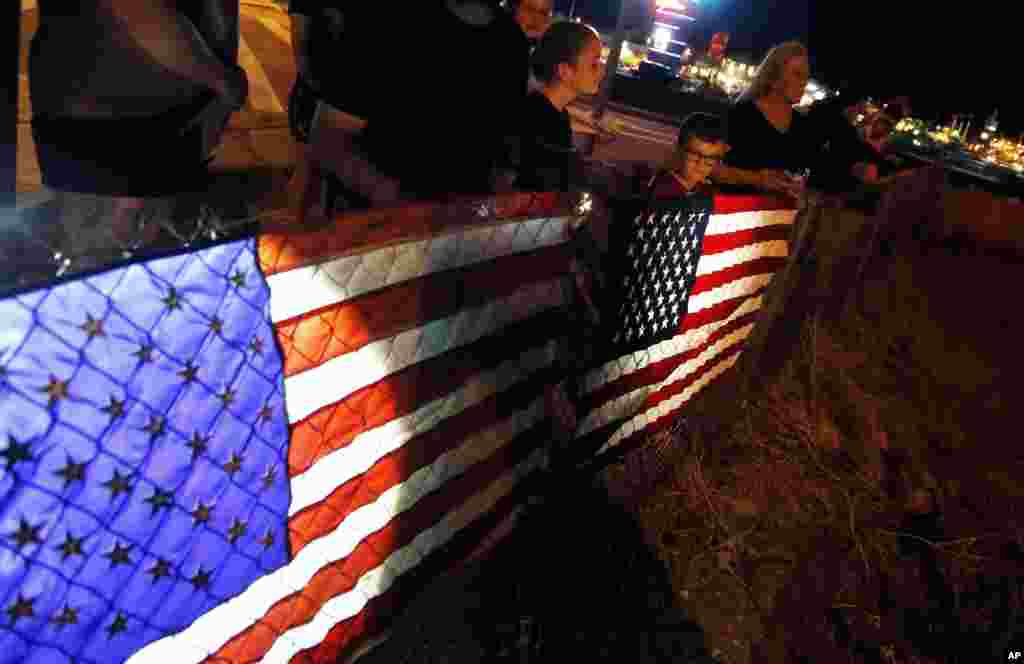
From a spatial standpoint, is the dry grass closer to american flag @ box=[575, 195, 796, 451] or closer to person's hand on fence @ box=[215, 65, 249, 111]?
american flag @ box=[575, 195, 796, 451]

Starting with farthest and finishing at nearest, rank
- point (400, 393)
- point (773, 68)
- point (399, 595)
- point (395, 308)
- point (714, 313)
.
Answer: point (773, 68)
point (714, 313)
point (399, 595)
point (400, 393)
point (395, 308)

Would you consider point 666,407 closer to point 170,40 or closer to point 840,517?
point 840,517

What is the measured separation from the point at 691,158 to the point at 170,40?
2.50 m

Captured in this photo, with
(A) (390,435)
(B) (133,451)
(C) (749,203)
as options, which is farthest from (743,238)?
(B) (133,451)

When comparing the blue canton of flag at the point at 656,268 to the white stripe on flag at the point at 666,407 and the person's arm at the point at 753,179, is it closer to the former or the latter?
the white stripe on flag at the point at 666,407

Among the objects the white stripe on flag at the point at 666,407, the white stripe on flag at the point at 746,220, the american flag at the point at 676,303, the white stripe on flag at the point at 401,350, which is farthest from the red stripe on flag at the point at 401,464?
the white stripe on flag at the point at 746,220

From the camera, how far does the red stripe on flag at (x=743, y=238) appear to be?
351cm

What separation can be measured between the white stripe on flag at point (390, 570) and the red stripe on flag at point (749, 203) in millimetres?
1736

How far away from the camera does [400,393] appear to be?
2.10 m

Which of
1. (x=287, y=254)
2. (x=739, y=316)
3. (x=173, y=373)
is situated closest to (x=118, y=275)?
(x=173, y=373)

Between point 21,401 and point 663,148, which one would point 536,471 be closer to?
point 21,401

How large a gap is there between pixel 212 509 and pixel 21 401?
0.57 meters

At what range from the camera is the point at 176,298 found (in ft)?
4.73

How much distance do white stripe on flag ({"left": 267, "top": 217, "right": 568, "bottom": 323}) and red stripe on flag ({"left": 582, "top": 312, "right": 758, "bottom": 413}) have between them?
1041 millimetres
